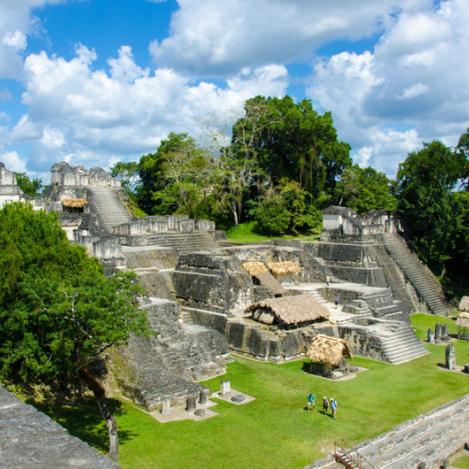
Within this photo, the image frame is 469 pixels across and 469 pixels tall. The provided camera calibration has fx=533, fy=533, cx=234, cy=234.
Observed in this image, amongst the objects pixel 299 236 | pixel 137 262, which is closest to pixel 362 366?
pixel 137 262

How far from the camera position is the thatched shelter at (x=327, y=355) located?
15.4 meters

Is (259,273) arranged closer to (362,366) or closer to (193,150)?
(362,366)

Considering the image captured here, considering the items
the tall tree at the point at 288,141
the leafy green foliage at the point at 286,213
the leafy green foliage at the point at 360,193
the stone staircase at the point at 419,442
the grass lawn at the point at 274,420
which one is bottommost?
the stone staircase at the point at 419,442

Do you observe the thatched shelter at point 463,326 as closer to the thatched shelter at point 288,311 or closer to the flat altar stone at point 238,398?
the thatched shelter at point 288,311

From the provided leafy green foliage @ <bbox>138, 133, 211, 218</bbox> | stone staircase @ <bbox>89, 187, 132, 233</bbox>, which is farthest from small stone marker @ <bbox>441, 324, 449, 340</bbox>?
leafy green foliage @ <bbox>138, 133, 211, 218</bbox>

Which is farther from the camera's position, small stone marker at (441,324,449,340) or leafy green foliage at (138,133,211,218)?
leafy green foliage at (138,133,211,218)

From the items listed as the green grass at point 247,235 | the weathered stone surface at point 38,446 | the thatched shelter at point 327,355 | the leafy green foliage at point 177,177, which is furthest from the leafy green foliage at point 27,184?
the weathered stone surface at point 38,446

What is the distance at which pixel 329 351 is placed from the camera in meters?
15.4

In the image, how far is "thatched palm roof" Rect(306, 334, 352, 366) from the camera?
15.4 metres

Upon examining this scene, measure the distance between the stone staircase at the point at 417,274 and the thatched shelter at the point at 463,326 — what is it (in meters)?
3.93

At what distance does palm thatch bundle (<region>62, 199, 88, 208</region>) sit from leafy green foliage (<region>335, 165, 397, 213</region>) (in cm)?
1590

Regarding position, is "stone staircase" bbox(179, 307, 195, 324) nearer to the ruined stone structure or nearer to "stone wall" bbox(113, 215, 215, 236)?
"stone wall" bbox(113, 215, 215, 236)

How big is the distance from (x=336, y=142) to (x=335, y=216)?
8481 mm

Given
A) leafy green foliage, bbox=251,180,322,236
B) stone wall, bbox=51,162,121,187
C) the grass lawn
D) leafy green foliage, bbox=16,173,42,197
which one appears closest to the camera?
the grass lawn
